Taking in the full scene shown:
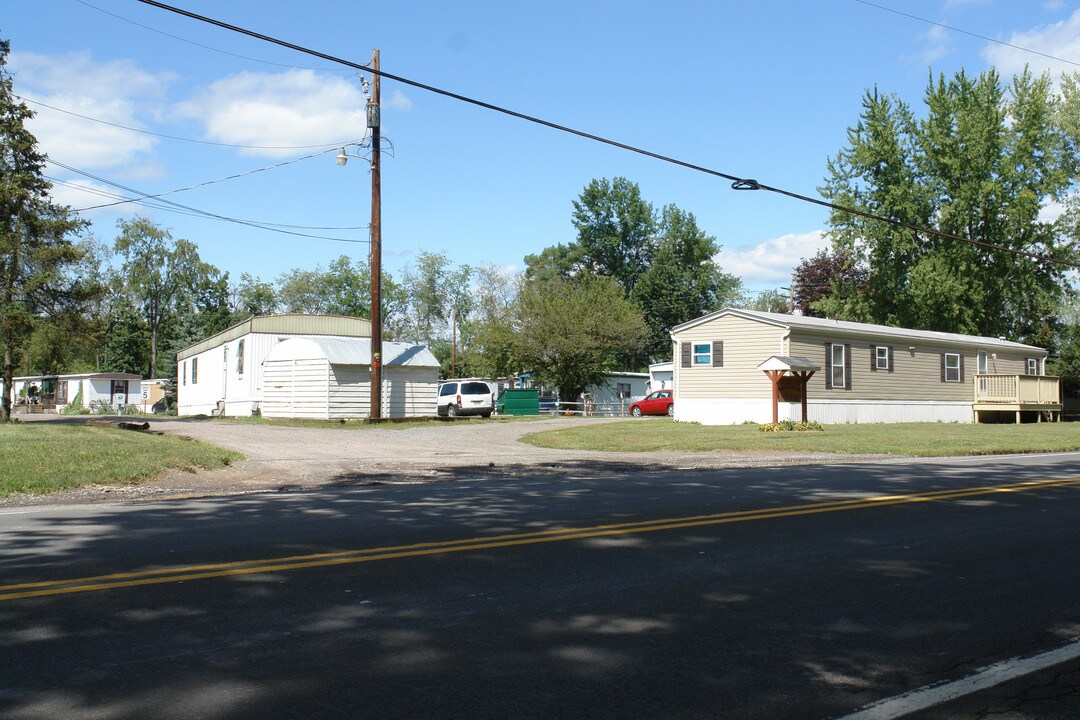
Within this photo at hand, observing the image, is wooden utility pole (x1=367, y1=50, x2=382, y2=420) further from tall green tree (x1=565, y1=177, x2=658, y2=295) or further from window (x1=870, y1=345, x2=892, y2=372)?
tall green tree (x1=565, y1=177, x2=658, y2=295)

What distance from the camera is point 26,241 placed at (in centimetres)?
2923

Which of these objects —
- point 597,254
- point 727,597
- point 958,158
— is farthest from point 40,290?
point 597,254

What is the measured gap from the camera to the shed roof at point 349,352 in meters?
33.6

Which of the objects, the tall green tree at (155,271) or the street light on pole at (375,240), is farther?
the tall green tree at (155,271)

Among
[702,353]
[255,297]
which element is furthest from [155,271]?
[702,353]

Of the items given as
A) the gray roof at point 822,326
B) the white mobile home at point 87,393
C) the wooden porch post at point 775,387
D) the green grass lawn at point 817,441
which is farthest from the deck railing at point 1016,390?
the white mobile home at point 87,393

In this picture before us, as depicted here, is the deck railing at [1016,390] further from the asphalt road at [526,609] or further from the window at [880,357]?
the asphalt road at [526,609]

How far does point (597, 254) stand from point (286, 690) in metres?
79.1

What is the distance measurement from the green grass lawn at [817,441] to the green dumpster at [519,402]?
1676 centimetres

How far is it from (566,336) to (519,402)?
35.8ft

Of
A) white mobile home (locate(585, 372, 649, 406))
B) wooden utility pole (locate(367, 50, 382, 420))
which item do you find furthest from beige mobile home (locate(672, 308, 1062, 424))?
white mobile home (locate(585, 372, 649, 406))

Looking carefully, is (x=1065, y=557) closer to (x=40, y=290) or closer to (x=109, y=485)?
(x=109, y=485)

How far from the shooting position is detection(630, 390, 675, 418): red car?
1841 inches

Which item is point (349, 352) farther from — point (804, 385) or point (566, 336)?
point (566, 336)
